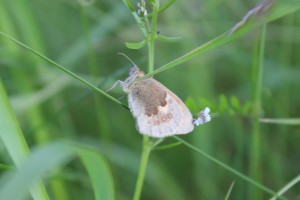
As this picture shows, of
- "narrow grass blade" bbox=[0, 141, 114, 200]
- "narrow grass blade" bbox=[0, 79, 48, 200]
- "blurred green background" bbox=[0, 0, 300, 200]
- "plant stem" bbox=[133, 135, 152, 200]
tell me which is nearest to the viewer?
"narrow grass blade" bbox=[0, 141, 114, 200]

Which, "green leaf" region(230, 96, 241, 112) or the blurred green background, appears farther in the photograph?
the blurred green background

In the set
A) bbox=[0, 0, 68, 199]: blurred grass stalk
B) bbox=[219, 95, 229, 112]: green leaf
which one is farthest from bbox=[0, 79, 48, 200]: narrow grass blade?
bbox=[0, 0, 68, 199]: blurred grass stalk

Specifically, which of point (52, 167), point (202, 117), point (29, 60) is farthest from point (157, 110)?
point (29, 60)

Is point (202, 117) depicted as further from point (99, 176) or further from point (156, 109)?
point (99, 176)

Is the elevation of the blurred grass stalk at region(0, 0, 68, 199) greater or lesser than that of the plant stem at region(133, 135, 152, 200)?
greater

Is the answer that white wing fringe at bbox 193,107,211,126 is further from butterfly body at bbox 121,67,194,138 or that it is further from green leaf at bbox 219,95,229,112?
green leaf at bbox 219,95,229,112
